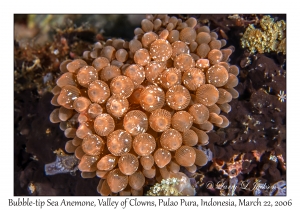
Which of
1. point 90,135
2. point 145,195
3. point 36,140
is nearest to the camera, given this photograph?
point 90,135

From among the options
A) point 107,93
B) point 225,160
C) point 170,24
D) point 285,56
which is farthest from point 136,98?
point 285,56

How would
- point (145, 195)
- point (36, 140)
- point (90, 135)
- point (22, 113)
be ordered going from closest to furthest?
point (90, 135) → point (145, 195) → point (36, 140) → point (22, 113)

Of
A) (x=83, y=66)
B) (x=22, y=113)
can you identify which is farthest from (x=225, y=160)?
(x=22, y=113)

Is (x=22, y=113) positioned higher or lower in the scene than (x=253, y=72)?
lower
